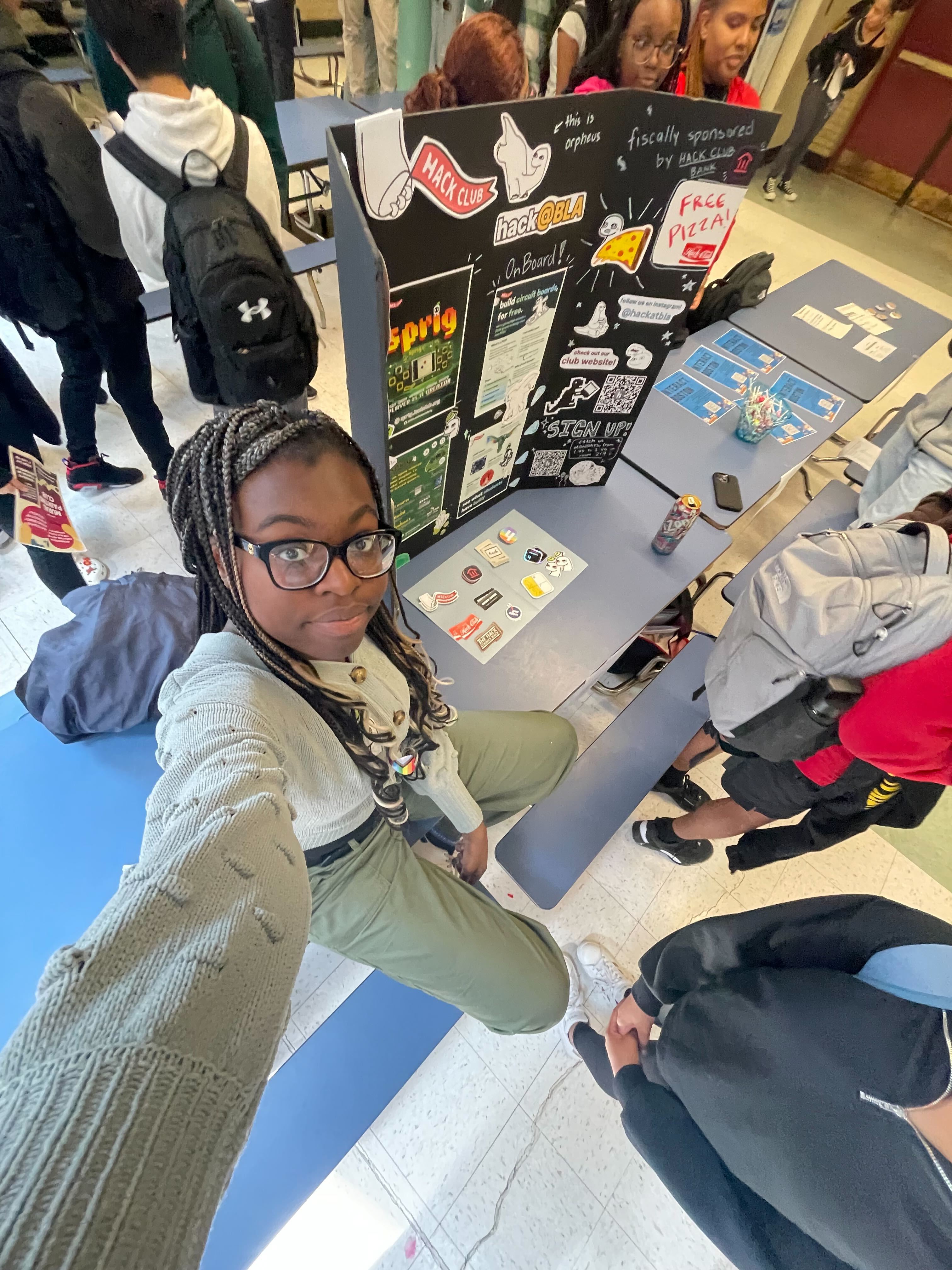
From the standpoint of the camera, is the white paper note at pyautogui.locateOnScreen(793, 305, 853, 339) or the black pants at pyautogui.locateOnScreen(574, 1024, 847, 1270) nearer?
the black pants at pyautogui.locateOnScreen(574, 1024, 847, 1270)

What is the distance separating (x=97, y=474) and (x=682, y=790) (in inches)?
109

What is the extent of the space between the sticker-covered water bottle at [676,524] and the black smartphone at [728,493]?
190 mm

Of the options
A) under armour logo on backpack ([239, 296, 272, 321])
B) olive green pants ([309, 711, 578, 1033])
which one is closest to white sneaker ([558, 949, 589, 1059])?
olive green pants ([309, 711, 578, 1033])

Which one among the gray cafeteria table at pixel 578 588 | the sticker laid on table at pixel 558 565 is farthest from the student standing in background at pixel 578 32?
the sticker laid on table at pixel 558 565

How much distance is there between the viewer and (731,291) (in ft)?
8.75

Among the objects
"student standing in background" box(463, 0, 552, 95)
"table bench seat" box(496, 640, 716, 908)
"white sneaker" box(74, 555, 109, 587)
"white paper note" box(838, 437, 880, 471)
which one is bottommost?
"white sneaker" box(74, 555, 109, 587)

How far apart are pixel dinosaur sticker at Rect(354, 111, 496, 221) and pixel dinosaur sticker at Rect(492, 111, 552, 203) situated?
4cm

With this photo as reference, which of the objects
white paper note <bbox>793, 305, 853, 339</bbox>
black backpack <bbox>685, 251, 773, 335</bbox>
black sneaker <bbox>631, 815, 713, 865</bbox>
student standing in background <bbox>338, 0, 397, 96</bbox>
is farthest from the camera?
student standing in background <bbox>338, 0, 397, 96</bbox>

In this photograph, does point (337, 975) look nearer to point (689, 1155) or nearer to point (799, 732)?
point (689, 1155)

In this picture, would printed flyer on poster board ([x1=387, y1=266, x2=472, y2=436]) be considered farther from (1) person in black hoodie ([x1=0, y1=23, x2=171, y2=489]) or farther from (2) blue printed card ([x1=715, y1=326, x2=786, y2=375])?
(2) blue printed card ([x1=715, y1=326, x2=786, y2=375])

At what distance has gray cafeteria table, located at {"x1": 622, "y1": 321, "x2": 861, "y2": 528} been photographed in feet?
6.85

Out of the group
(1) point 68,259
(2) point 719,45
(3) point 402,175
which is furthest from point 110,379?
(2) point 719,45

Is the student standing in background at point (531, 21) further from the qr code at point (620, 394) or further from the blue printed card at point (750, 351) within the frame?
the qr code at point (620, 394)

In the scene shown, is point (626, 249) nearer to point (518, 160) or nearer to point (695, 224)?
point (695, 224)
